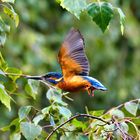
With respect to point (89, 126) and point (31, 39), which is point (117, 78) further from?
point (89, 126)

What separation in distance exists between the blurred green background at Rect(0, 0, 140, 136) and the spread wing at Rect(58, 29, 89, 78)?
3054mm

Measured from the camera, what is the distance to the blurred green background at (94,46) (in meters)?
4.91

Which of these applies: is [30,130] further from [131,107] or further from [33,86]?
[131,107]

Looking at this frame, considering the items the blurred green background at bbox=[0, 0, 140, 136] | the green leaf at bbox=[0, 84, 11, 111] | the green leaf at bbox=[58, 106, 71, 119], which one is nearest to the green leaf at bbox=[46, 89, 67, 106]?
the green leaf at bbox=[58, 106, 71, 119]

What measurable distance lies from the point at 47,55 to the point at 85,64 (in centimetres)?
313

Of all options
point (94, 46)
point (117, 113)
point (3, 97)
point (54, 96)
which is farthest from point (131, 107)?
point (94, 46)

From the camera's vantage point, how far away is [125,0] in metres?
5.53

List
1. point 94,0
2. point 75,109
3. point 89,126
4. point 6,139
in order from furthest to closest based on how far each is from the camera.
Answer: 1. point 75,109
2. point 6,139
3. point 89,126
4. point 94,0

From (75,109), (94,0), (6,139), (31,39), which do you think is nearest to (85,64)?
(94,0)

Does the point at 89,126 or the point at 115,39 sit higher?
the point at 89,126

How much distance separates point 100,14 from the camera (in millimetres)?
1602

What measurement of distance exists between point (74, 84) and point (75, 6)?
197mm

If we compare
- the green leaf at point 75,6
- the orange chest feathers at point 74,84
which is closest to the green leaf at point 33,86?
the orange chest feathers at point 74,84

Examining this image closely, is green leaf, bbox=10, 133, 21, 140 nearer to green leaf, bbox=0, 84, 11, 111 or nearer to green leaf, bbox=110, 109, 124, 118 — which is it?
green leaf, bbox=0, 84, 11, 111
